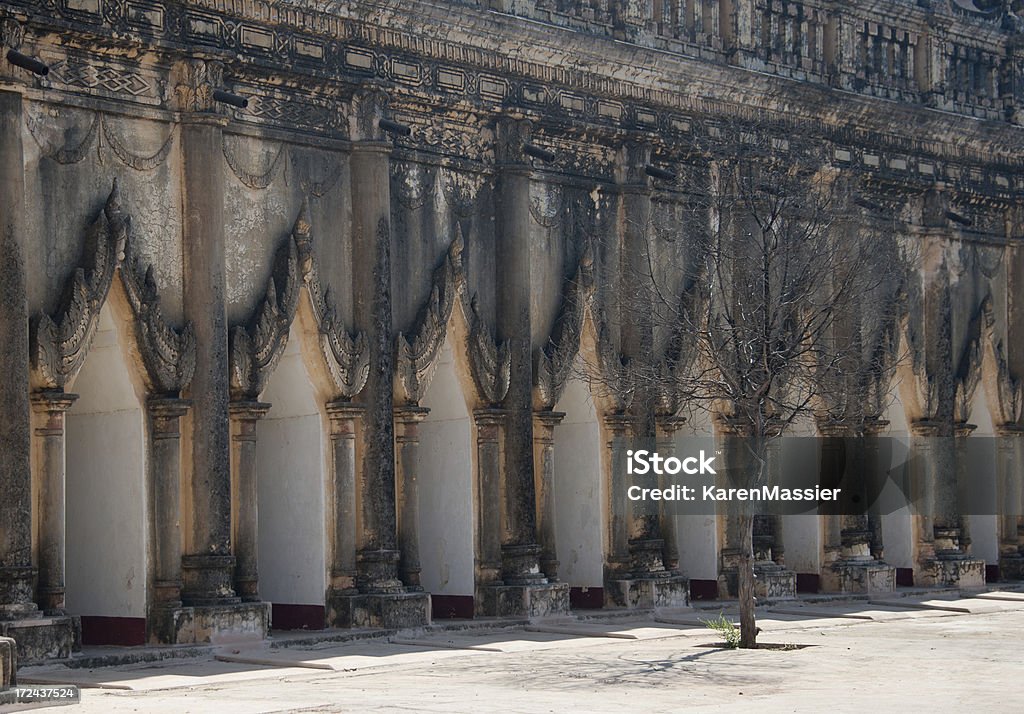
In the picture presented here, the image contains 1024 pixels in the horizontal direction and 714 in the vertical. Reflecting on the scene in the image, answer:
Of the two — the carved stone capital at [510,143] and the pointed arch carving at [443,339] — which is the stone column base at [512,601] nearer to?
the pointed arch carving at [443,339]

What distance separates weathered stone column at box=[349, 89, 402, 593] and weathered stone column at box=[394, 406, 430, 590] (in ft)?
1.01

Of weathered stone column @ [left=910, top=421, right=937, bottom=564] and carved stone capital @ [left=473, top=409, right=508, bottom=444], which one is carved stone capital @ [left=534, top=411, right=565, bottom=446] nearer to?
carved stone capital @ [left=473, top=409, right=508, bottom=444]

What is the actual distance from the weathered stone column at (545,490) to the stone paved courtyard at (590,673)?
0.90 metres

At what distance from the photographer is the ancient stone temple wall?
1622 centimetres

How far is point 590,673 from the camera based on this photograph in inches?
573

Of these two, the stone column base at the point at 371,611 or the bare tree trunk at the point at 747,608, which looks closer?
the bare tree trunk at the point at 747,608

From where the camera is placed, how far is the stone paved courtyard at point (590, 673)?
1256cm

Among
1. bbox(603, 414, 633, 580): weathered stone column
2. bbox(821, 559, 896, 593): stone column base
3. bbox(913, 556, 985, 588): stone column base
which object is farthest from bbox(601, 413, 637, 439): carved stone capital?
bbox(913, 556, 985, 588): stone column base

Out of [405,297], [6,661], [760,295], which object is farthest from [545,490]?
[6,661]

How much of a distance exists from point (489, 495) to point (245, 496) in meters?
3.45

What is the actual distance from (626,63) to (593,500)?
17.1 feet

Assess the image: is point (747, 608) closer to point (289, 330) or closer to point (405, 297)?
point (405, 297)

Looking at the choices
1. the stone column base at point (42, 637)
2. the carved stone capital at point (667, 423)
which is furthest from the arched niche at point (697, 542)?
the stone column base at point (42, 637)

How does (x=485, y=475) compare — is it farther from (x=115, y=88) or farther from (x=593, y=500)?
(x=115, y=88)
